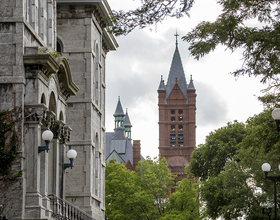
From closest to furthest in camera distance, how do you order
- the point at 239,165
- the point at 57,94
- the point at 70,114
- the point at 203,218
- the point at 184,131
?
the point at 57,94, the point at 70,114, the point at 239,165, the point at 203,218, the point at 184,131

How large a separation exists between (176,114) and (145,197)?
97855mm

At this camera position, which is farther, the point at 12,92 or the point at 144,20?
the point at 12,92

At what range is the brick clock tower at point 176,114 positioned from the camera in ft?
501

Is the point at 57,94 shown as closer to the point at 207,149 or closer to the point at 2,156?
the point at 2,156

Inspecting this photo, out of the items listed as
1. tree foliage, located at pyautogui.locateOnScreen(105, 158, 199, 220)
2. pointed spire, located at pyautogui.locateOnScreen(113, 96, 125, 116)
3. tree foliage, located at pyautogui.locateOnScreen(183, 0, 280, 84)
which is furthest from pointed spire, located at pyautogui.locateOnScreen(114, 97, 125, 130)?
tree foliage, located at pyautogui.locateOnScreen(183, 0, 280, 84)

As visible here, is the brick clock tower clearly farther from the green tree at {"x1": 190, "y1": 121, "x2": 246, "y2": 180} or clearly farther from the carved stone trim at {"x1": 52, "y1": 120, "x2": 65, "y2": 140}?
the carved stone trim at {"x1": 52, "y1": 120, "x2": 65, "y2": 140}

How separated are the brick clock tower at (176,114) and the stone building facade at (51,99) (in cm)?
11637

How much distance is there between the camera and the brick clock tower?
153 m

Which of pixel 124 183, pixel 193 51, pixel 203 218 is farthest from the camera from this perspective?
pixel 124 183

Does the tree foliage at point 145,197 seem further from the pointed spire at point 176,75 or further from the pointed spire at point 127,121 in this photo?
the pointed spire at point 127,121

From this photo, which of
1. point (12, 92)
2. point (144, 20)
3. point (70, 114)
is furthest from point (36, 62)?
point (70, 114)

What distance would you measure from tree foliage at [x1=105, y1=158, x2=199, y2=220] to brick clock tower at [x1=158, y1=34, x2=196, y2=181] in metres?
87.1

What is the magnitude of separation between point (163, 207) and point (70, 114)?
30.5 meters

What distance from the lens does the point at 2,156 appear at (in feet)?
63.5
